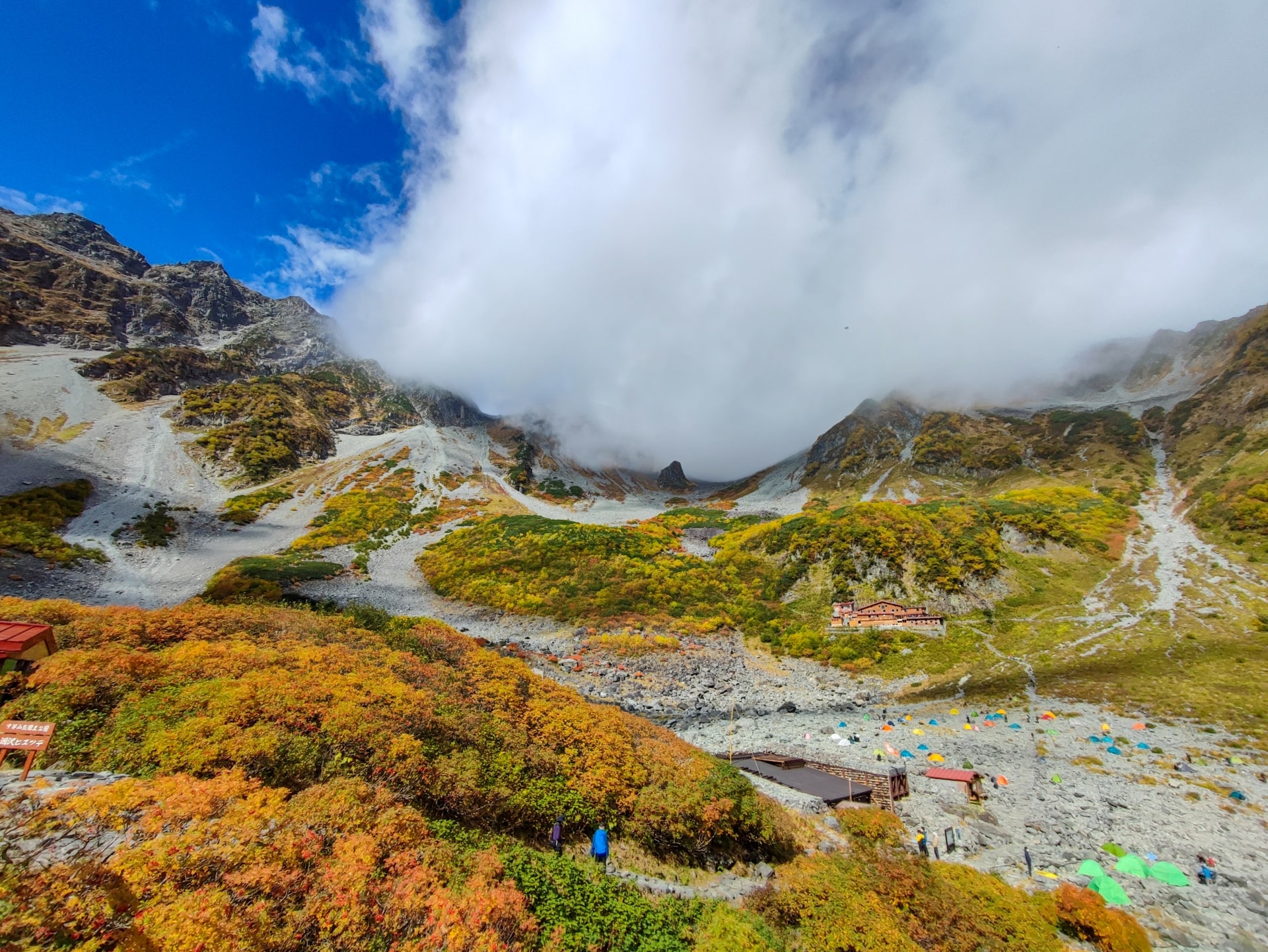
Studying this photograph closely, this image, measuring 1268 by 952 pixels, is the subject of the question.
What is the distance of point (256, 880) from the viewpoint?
876 cm

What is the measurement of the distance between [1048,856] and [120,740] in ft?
108

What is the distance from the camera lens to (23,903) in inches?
271

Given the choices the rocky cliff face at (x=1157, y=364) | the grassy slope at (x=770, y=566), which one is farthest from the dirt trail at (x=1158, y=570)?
the rocky cliff face at (x=1157, y=364)

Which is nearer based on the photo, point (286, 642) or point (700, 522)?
point (286, 642)

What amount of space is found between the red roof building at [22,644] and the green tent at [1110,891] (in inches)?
1419

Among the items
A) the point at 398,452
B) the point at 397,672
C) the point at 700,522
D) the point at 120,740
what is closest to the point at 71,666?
the point at 120,740

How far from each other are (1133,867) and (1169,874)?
1079 millimetres

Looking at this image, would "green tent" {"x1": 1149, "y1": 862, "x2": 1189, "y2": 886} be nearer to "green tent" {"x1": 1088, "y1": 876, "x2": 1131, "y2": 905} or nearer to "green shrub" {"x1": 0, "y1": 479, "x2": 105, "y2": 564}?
"green tent" {"x1": 1088, "y1": 876, "x2": 1131, "y2": 905}

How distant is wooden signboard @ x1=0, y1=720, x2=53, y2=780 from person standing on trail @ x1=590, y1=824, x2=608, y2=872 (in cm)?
1392

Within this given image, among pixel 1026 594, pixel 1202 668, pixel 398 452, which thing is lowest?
pixel 1202 668

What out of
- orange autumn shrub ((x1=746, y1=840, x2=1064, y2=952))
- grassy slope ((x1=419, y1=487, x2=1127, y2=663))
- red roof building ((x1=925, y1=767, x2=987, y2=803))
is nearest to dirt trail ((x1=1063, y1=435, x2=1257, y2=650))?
grassy slope ((x1=419, y1=487, x2=1127, y2=663))

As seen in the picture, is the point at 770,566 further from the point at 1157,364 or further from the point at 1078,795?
the point at 1157,364

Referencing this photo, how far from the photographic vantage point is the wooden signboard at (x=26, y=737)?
10320 mm

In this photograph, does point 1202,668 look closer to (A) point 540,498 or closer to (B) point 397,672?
(B) point 397,672
